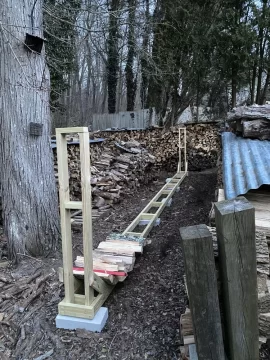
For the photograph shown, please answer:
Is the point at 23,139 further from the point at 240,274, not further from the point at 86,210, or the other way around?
the point at 240,274

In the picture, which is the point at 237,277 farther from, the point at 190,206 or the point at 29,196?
the point at 190,206

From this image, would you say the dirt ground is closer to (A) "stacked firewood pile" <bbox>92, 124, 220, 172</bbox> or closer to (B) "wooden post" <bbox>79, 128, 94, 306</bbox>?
(B) "wooden post" <bbox>79, 128, 94, 306</bbox>

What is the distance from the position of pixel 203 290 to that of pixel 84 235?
43.7 inches

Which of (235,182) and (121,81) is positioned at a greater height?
(121,81)

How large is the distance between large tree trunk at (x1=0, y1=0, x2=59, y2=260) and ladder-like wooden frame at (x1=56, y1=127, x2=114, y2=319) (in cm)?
107

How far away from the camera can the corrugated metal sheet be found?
2.44 meters

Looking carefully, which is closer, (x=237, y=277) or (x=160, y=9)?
(x=237, y=277)

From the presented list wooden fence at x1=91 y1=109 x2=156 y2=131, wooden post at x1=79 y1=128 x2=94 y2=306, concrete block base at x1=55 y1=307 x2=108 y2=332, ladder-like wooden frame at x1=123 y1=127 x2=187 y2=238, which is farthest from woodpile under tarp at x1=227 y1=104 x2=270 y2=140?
wooden fence at x1=91 y1=109 x2=156 y2=131

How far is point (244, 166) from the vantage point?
2867 millimetres

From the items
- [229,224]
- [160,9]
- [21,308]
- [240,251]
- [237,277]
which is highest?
[160,9]

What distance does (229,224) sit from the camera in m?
1.40

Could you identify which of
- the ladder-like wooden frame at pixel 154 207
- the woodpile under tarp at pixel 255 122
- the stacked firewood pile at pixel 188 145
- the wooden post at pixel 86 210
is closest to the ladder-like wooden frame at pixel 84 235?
the wooden post at pixel 86 210

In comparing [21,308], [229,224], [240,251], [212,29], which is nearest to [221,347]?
[240,251]

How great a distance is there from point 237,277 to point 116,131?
825 cm
